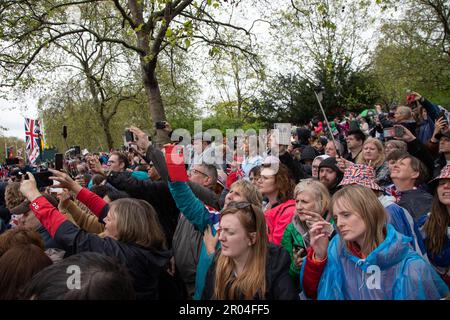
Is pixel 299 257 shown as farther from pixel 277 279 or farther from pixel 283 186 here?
pixel 283 186

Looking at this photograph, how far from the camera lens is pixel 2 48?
37.9 feet

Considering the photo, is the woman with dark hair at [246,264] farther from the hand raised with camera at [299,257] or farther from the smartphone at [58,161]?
the smartphone at [58,161]

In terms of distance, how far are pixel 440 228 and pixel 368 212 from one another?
1125 millimetres

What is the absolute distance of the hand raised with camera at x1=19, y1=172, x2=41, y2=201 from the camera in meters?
2.89

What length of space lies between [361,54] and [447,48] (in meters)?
5.87

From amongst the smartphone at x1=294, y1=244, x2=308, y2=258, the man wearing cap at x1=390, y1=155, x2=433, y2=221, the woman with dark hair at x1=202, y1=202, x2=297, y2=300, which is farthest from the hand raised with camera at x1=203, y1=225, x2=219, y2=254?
the man wearing cap at x1=390, y1=155, x2=433, y2=221

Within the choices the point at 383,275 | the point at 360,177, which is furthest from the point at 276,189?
the point at 383,275

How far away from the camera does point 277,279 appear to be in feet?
8.29

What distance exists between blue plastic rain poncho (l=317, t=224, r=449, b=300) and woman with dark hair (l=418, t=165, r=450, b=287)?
0.88 m

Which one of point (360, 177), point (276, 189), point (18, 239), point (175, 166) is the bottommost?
point (18, 239)

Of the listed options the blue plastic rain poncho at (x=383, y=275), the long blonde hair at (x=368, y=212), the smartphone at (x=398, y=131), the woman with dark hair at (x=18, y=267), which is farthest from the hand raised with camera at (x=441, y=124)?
the woman with dark hair at (x=18, y=267)

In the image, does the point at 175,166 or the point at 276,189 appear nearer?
the point at 175,166

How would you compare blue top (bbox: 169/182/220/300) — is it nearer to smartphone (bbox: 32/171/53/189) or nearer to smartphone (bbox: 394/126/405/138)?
smartphone (bbox: 32/171/53/189)
